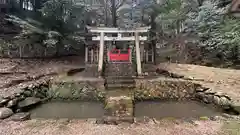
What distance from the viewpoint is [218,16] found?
1095cm

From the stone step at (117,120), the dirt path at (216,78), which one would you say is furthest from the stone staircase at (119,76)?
the stone step at (117,120)

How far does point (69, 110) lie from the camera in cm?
660

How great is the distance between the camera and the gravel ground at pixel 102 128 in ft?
13.2

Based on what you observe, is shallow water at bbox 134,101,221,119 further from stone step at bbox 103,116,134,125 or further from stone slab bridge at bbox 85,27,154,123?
stone step at bbox 103,116,134,125

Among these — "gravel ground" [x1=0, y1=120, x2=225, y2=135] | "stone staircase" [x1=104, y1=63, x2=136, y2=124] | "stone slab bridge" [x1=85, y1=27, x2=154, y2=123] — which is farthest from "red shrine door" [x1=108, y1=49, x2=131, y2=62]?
"gravel ground" [x1=0, y1=120, x2=225, y2=135]

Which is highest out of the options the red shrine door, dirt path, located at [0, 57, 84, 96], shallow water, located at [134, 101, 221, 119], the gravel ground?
the red shrine door

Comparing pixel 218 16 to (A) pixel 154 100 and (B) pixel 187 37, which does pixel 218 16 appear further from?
(A) pixel 154 100

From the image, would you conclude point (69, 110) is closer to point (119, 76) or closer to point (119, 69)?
point (119, 76)

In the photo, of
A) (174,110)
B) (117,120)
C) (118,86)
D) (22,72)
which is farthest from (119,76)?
(117,120)

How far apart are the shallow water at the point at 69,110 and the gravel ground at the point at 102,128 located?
57.3 inches

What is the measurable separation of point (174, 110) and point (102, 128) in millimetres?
3103

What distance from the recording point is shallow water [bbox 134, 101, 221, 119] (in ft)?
19.9

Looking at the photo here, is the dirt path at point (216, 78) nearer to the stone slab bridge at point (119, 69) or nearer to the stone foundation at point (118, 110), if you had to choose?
the stone slab bridge at point (119, 69)

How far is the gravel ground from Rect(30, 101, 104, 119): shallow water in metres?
1.46
